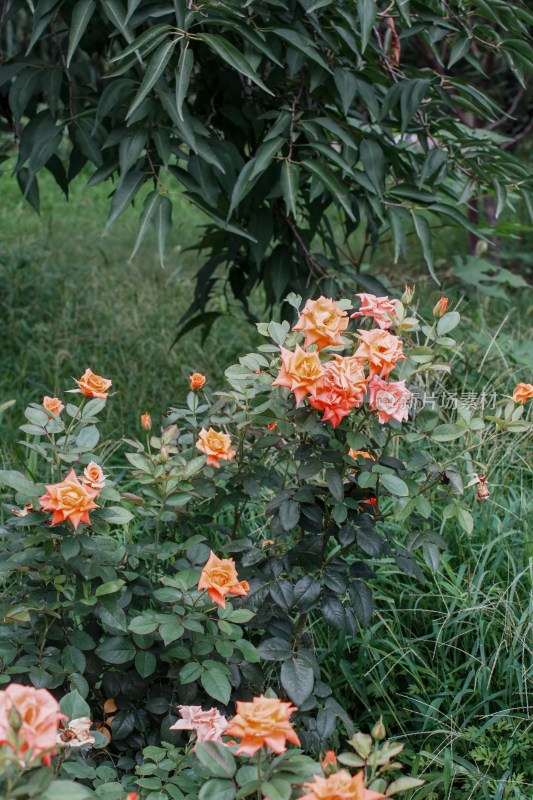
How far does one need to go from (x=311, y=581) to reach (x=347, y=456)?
0.24 m

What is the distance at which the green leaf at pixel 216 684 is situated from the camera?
125 cm

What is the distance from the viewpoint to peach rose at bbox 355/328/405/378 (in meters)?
1.23

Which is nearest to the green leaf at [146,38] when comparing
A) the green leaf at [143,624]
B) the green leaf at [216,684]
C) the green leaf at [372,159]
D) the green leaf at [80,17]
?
the green leaf at [80,17]

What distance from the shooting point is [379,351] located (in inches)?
49.1

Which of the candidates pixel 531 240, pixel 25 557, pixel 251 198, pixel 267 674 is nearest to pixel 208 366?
pixel 251 198

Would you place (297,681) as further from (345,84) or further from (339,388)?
(345,84)

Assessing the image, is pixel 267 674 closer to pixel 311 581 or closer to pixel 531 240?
pixel 311 581

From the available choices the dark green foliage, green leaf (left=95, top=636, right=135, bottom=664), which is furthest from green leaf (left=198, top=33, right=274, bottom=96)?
green leaf (left=95, top=636, right=135, bottom=664)

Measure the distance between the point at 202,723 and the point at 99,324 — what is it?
268 centimetres

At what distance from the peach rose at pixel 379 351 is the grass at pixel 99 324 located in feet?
4.46

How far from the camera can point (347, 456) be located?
1371mm

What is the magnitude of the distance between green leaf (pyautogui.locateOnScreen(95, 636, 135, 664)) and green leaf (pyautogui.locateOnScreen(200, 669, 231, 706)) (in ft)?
0.56

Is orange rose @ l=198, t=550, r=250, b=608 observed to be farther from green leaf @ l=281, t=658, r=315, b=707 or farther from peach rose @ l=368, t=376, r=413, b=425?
peach rose @ l=368, t=376, r=413, b=425

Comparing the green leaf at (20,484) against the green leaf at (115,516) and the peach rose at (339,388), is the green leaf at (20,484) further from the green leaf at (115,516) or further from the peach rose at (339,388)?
the peach rose at (339,388)
